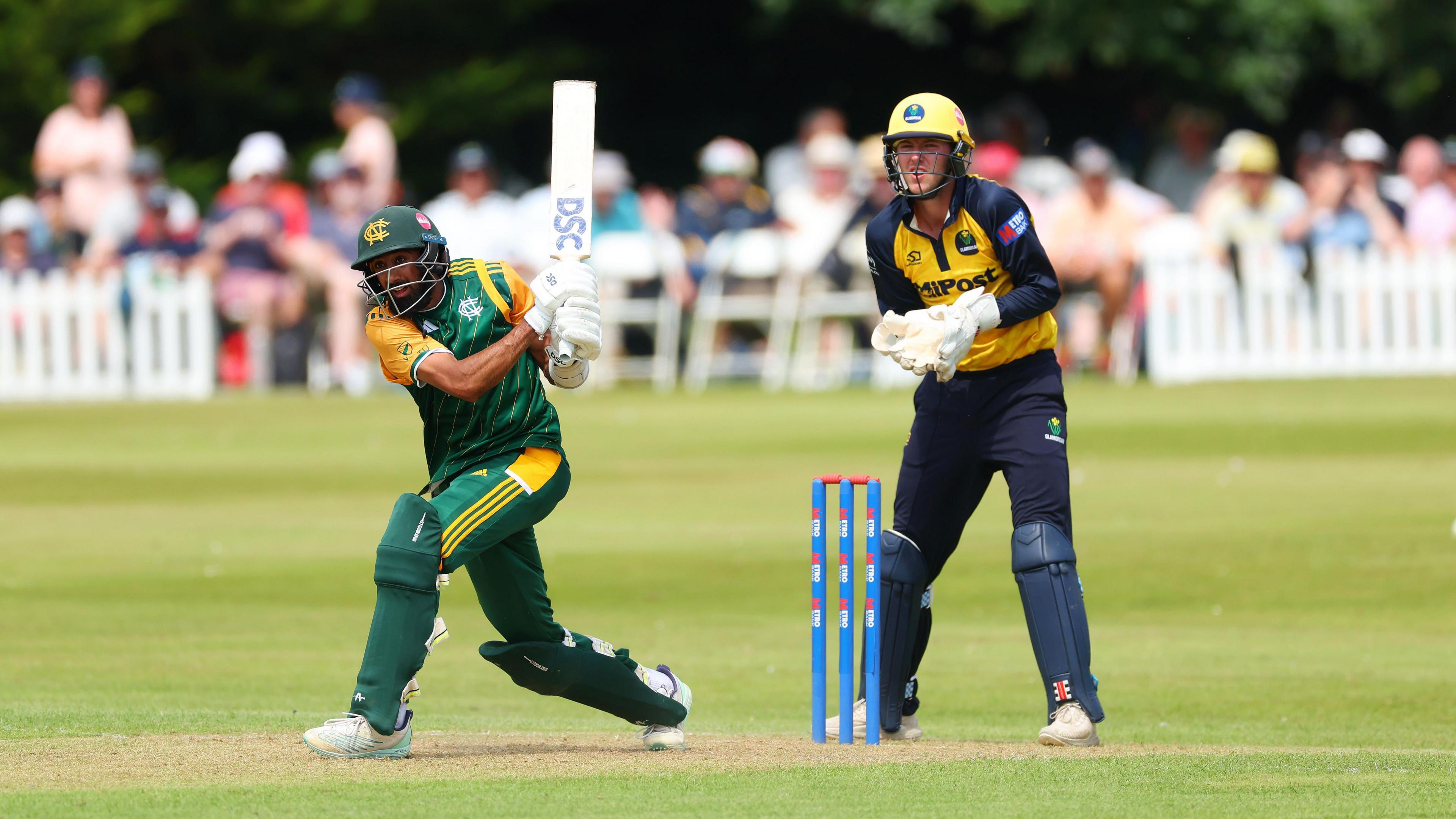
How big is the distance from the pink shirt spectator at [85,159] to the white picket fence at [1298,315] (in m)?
10.2

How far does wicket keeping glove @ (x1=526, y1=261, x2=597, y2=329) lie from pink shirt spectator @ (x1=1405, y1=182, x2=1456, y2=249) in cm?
1462

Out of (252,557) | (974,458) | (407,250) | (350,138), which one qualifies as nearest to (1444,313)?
(350,138)

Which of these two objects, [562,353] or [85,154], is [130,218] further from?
[562,353]

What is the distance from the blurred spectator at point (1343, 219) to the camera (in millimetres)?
19406

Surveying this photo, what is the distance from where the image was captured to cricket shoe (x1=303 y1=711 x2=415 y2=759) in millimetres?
6363

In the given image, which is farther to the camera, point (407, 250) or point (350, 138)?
point (350, 138)

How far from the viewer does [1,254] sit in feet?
69.3

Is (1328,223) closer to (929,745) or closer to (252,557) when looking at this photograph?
(252,557)

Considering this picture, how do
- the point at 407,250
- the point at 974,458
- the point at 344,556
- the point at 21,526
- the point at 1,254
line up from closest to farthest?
the point at 407,250 < the point at 974,458 < the point at 344,556 < the point at 21,526 < the point at 1,254

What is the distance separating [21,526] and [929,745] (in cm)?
837

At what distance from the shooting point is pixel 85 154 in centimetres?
2102

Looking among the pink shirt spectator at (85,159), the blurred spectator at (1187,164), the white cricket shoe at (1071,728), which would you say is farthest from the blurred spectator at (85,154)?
the white cricket shoe at (1071,728)

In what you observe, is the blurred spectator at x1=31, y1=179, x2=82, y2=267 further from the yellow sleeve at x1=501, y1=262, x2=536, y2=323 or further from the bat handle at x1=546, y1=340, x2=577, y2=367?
the bat handle at x1=546, y1=340, x2=577, y2=367

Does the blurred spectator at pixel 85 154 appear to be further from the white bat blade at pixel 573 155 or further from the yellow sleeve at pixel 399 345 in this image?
the yellow sleeve at pixel 399 345
